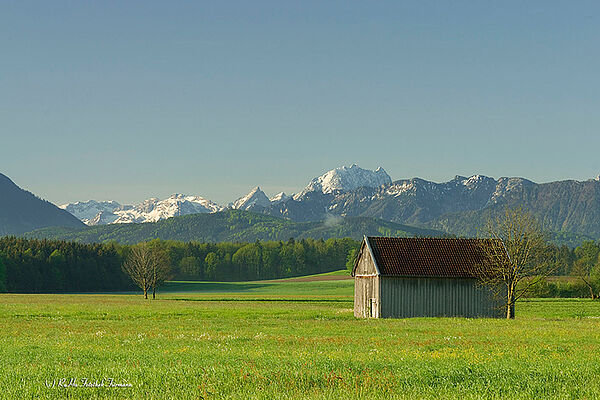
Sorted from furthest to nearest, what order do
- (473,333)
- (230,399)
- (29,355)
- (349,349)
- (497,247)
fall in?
(497,247) → (473,333) → (349,349) → (29,355) → (230,399)

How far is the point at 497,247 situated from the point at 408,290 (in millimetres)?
8134

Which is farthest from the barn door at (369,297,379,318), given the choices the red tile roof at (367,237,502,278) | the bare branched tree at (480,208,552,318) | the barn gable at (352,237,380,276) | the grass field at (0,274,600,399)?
the grass field at (0,274,600,399)

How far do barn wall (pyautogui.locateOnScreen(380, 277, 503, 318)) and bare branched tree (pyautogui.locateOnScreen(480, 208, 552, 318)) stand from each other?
139 cm

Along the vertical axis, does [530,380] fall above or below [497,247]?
below

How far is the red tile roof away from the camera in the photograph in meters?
54.3

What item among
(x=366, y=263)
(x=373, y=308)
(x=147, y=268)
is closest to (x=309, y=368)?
(x=373, y=308)

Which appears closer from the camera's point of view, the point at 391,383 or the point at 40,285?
the point at 391,383

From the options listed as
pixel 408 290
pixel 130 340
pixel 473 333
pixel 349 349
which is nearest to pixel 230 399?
pixel 349 349

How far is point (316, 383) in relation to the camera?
14.7 metres

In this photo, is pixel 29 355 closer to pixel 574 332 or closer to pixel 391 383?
pixel 391 383

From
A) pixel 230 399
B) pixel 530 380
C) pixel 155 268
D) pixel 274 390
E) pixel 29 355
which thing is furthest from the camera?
pixel 155 268

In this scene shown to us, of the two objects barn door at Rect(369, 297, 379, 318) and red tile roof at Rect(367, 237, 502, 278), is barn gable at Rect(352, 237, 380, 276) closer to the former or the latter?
red tile roof at Rect(367, 237, 502, 278)

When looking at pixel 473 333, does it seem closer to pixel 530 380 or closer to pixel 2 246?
pixel 530 380

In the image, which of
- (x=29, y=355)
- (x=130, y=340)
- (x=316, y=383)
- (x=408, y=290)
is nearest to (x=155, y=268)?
(x=408, y=290)
